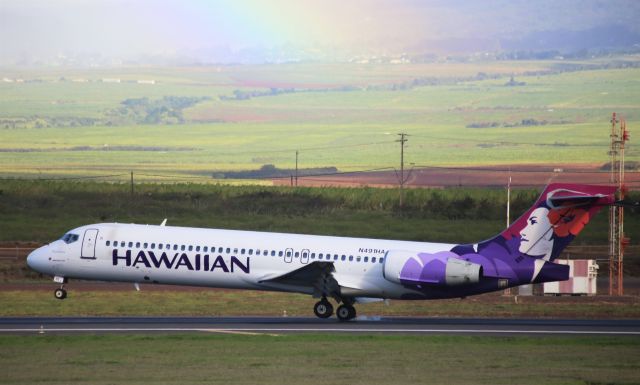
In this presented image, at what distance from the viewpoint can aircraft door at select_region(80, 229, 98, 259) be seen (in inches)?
1570

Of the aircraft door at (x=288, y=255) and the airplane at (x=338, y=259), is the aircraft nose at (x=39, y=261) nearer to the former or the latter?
the airplane at (x=338, y=259)

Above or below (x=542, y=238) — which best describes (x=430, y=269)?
Answer: below

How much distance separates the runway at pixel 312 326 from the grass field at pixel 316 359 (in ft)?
5.37

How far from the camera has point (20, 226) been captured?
74.0m

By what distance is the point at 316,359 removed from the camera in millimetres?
28234

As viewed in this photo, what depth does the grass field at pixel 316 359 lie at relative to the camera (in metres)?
25.3

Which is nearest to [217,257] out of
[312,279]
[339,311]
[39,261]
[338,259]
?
[312,279]

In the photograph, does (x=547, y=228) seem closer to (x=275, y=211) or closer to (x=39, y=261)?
(x=39, y=261)

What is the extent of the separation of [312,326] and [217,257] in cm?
455

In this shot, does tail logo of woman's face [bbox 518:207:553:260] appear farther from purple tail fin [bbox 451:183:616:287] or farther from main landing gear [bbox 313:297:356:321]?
main landing gear [bbox 313:297:356:321]

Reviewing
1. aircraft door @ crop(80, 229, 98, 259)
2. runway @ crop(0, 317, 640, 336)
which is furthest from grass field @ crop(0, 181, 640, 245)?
runway @ crop(0, 317, 640, 336)

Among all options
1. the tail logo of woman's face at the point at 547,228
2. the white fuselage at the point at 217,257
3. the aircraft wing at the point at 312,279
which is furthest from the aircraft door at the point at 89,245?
the tail logo of woman's face at the point at 547,228

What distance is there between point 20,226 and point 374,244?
41.3 meters

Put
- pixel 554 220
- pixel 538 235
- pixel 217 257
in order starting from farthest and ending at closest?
pixel 217 257 < pixel 538 235 < pixel 554 220
